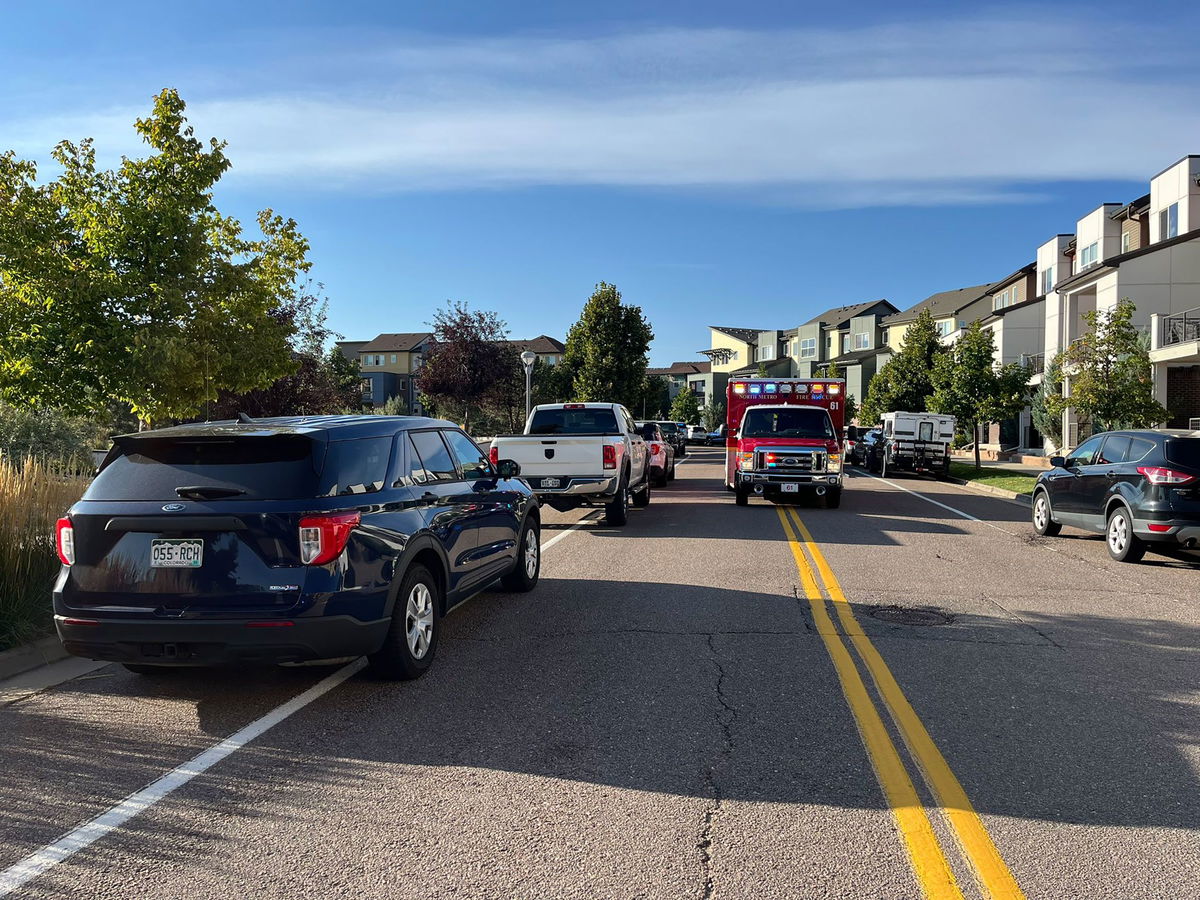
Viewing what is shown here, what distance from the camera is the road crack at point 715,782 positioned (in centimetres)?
364

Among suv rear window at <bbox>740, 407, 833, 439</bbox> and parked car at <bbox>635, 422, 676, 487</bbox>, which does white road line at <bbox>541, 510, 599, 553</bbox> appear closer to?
suv rear window at <bbox>740, 407, 833, 439</bbox>

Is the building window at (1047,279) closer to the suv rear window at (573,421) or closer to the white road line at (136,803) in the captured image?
the suv rear window at (573,421)

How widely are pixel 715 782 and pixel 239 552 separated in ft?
9.50

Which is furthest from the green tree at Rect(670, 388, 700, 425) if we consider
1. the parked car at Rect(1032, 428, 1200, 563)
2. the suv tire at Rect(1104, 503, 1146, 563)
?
the suv tire at Rect(1104, 503, 1146, 563)

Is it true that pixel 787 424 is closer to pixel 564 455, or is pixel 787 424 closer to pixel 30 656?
pixel 564 455

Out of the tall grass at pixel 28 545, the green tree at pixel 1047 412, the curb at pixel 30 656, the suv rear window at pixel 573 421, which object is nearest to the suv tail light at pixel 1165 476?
the suv rear window at pixel 573 421

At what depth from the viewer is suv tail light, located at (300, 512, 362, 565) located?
5.38 metres

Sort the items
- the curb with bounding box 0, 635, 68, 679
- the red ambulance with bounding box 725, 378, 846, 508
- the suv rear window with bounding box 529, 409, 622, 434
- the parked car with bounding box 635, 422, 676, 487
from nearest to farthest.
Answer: the curb with bounding box 0, 635, 68, 679, the suv rear window with bounding box 529, 409, 622, 434, the red ambulance with bounding box 725, 378, 846, 508, the parked car with bounding box 635, 422, 676, 487

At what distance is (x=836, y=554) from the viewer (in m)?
12.1

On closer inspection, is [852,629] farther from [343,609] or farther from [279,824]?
[279,824]

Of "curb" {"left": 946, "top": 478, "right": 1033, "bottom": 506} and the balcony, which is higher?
the balcony

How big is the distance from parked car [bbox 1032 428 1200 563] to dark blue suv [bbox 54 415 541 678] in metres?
9.24

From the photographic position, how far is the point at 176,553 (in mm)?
5402

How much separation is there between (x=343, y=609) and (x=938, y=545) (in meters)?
9.99
